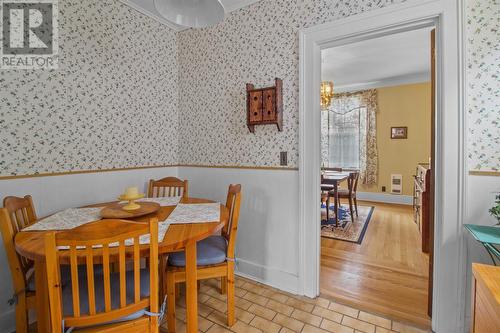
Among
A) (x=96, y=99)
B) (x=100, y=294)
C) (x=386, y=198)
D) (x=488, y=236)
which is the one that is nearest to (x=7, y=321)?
(x=100, y=294)

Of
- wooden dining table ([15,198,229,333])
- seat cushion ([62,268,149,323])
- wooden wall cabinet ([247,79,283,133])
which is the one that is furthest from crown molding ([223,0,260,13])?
seat cushion ([62,268,149,323])

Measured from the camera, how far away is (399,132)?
16.6 ft

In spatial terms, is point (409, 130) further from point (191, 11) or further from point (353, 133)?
point (191, 11)

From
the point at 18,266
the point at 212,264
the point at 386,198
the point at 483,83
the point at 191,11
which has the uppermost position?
the point at 191,11

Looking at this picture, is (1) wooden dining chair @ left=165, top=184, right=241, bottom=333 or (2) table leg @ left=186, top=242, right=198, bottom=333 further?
(1) wooden dining chair @ left=165, top=184, right=241, bottom=333

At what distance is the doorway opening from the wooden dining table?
1.21m

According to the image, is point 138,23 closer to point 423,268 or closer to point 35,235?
point 35,235

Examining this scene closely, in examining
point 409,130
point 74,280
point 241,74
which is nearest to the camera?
point 74,280

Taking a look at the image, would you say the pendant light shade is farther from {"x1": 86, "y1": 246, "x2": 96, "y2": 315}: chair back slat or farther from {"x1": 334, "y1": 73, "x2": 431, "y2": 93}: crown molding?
{"x1": 334, "y1": 73, "x2": 431, "y2": 93}: crown molding

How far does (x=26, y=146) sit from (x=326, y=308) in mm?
2483

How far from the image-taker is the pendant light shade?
1.28m

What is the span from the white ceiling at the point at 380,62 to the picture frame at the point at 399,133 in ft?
2.95

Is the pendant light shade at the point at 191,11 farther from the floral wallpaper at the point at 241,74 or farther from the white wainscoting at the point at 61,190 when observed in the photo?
the white wainscoting at the point at 61,190

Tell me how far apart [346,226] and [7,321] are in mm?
3700
